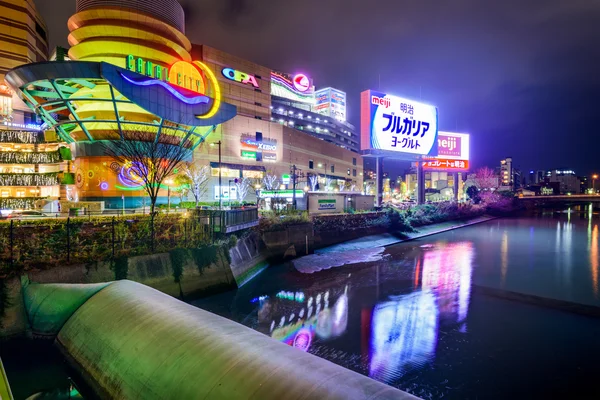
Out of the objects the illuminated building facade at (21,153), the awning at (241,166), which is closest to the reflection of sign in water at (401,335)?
the awning at (241,166)

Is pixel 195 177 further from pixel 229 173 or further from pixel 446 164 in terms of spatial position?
pixel 446 164

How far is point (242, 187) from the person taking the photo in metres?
53.5

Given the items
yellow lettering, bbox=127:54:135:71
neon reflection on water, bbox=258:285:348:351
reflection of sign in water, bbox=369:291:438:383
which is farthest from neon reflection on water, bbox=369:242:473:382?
yellow lettering, bbox=127:54:135:71

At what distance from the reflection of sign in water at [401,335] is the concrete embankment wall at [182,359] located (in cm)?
495

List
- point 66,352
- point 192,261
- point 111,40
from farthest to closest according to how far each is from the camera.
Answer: point 111,40, point 192,261, point 66,352

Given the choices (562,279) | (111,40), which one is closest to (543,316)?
(562,279)

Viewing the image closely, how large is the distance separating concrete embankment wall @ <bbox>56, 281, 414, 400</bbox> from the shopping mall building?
75.4ft

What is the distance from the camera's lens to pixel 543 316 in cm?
1462

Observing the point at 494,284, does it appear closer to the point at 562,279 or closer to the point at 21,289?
the point at 562,279

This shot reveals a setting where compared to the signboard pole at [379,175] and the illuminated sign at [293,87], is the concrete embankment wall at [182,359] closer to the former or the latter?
the signboard pole at [379,175]

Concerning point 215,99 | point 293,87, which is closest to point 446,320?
point 215,99

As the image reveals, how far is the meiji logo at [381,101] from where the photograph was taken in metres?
38.1

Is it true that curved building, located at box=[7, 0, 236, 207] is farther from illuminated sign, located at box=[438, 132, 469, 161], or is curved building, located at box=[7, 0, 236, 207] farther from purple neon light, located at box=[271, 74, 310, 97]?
purple neon light, located at box=[271, 74, 310, 97]

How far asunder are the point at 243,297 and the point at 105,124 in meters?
32.7
